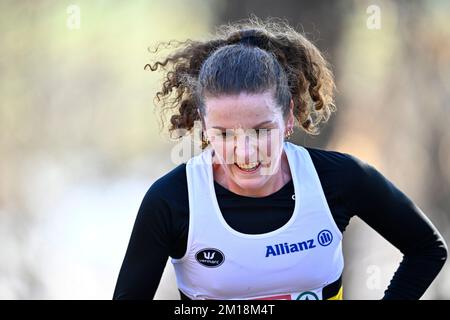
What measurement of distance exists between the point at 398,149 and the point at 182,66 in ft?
8.21

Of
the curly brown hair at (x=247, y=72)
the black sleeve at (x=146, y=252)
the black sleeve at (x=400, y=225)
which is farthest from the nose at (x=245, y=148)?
the black sleeve at (x=400, y=225)

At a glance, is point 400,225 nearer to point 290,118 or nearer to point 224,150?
point 290,118

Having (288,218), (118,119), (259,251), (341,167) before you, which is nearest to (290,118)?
(341,167)

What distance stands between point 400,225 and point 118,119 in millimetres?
2862

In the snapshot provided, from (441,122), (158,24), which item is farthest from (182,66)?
(441,122)

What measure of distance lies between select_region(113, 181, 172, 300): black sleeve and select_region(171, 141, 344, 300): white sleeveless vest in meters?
0.07

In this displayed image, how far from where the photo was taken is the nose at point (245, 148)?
1.89 m

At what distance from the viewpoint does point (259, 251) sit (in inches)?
77.1

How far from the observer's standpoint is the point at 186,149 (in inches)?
103

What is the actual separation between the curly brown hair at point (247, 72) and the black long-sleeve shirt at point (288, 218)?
0.23m

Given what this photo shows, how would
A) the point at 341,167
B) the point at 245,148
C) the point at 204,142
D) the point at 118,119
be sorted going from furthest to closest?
the point at 118,119
the point at 204,142
the point at 341,167
the point at 245,148

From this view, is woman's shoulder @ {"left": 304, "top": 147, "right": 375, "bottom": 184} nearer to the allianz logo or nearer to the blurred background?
the allianz logo

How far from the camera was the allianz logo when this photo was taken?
1.97 m
